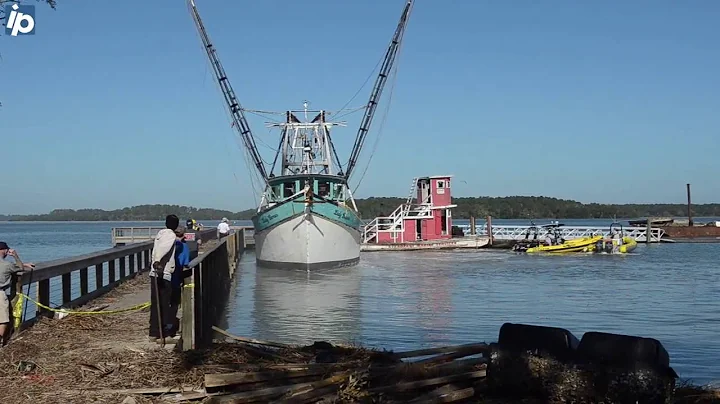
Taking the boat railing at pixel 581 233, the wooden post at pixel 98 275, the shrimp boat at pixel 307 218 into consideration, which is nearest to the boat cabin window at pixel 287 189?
the shrimp boat at pixel 307 218

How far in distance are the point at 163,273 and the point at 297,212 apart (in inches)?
995

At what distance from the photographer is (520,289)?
26.6m

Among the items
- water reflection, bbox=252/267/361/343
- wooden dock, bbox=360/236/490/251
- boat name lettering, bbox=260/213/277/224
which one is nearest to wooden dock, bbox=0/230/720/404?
water reflection, bbox=252/267/361/343

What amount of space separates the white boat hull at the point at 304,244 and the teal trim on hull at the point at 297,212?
0.62 feet

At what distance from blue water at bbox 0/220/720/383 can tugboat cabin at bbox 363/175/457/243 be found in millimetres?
14489

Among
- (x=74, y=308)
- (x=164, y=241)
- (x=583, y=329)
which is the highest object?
(x=164, y=241)

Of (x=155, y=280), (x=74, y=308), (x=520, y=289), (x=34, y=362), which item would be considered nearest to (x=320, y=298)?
(x=520, y=289)

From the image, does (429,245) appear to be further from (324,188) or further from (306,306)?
(306,306)

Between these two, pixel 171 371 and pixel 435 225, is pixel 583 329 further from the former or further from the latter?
pixel 435 225

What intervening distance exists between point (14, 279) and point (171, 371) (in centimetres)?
328

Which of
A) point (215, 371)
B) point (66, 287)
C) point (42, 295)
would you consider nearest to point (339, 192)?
point (66, 287)

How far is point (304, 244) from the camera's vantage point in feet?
115

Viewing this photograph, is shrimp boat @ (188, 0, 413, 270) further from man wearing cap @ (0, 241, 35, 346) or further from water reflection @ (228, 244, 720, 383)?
man wearing cap @ (0, 241, 35, 346)

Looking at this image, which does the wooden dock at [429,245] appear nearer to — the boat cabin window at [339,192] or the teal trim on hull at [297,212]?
the boat cabin window at [339,192]
